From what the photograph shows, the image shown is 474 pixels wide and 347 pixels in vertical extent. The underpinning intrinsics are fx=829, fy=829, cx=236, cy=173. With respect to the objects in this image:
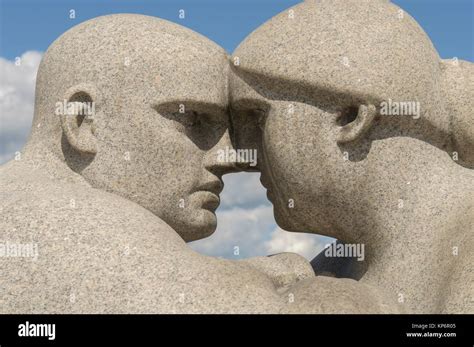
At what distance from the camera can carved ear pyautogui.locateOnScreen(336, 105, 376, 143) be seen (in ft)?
24.0

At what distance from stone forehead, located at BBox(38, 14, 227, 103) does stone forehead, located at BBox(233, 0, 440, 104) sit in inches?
14.4

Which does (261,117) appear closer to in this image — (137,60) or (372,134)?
(372,134)

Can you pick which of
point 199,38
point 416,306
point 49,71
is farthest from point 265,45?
point 416,306

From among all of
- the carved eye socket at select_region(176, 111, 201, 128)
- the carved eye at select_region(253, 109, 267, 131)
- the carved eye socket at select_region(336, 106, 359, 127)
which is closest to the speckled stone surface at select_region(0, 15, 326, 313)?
the carved eye socket at select_region(176, 111, 201, 128)

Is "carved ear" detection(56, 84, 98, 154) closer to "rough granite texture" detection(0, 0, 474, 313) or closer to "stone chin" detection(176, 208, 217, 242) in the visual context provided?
"rough granite texture" detection(0, 0, 474, 313)

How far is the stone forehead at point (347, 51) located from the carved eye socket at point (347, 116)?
212mm

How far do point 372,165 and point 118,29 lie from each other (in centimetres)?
266

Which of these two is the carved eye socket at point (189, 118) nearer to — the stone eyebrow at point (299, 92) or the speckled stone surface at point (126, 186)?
the speckled stone surface at point (126, 186)

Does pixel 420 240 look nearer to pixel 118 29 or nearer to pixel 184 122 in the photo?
pixel 184 122

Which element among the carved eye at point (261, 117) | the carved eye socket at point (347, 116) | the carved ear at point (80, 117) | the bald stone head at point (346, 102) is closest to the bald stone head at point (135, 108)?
the carved ear at point (80, 117)

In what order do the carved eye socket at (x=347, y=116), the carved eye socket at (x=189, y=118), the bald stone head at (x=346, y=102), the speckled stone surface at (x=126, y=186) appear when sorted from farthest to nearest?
1. the carved eye socket at (x=189, y=118)
2. the carved eye socket at (x=347, y=116)
3. the bald stone head at (x=346, y=102)
4. the speckled stone surface at (x=126, y=186)

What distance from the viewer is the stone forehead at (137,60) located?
295 inches

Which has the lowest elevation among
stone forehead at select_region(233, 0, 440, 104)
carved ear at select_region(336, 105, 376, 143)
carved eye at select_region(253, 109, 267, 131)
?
carved ear at select_region(336, 105, 376, 143)

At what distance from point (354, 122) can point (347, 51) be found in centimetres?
63
